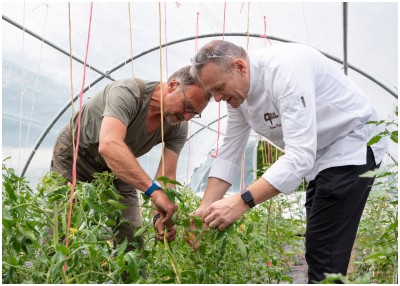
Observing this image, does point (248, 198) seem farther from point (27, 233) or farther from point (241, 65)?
point (27, 233)

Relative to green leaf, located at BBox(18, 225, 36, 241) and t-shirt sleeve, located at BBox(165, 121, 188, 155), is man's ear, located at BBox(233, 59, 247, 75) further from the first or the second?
Result: green leaf, located at BBox(18, 225, 36, 241)

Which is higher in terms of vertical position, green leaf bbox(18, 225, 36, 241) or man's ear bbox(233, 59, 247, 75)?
man's ear bbox(233, 59, 247, 75)

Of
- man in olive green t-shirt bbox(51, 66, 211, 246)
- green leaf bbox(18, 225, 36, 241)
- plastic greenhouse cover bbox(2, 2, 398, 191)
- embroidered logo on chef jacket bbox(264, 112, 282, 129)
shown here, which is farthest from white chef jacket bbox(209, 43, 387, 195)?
plastic greenhouse cover bbox(2, 2, 398, 191)

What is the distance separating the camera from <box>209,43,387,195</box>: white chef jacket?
1827mm

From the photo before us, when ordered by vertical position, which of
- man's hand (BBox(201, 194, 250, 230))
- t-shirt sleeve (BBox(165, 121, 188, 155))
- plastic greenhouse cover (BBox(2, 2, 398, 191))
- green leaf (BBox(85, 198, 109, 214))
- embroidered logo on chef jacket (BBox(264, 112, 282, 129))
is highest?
plastic greenhouse cover (BBox(2, 2, 398, 191))

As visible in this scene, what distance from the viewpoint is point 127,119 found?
2.27m

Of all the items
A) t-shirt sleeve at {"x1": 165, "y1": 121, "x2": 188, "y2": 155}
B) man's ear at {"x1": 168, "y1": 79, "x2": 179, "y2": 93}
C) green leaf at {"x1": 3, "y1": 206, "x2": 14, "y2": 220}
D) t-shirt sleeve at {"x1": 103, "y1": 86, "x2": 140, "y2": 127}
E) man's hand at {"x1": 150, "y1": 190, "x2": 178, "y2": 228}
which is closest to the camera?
green leaf at {"x1": 3, "y1": 206, "x2": 14, "y2": 220}

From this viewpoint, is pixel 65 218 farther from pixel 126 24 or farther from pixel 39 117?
pixel 39 117

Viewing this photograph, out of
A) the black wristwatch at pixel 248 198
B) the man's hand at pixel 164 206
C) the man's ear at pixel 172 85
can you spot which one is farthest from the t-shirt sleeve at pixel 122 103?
the black wristwatch at pixel 248 198

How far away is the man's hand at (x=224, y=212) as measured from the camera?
5.79 ft

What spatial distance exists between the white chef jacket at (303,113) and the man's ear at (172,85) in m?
0.32

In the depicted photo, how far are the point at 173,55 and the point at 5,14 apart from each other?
7.22ft

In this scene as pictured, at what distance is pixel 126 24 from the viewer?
5.28 meters

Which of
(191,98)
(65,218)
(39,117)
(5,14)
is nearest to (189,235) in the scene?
(65,218)
